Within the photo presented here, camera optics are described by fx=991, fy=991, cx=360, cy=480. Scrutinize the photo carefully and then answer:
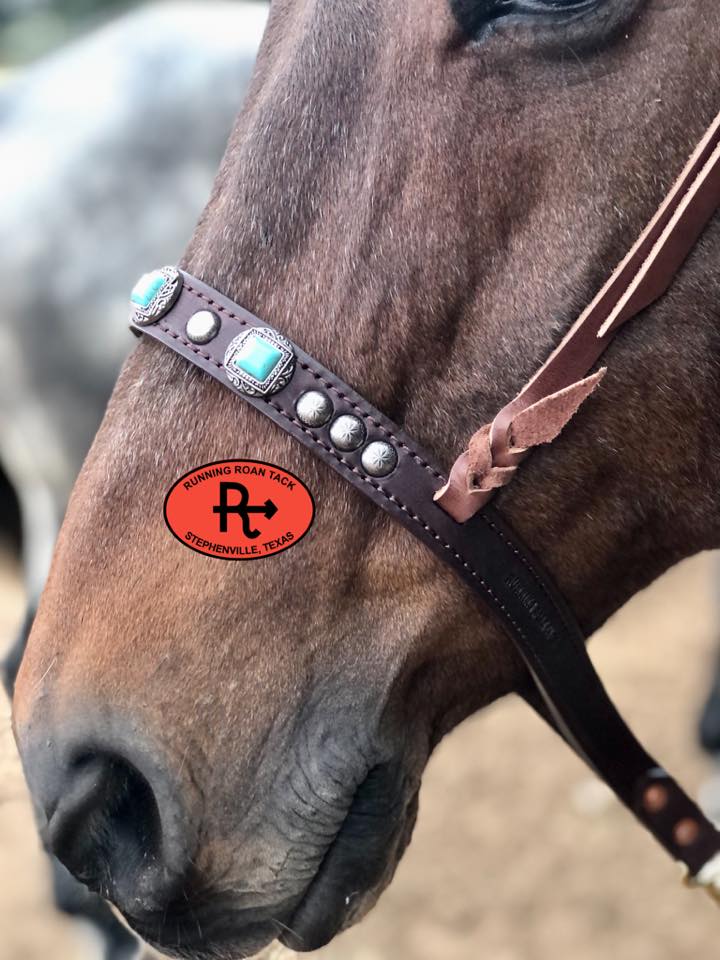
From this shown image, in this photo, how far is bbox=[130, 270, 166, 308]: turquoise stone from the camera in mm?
956

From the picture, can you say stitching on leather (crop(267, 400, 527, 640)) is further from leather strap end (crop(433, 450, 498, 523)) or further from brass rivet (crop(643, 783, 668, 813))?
brass rivet (crop(643, 783, 668, 813))

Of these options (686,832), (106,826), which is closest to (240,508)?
(106,826)

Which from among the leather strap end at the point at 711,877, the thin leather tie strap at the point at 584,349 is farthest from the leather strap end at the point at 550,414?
the leather strap end at the point at 711,877

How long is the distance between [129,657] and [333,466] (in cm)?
26

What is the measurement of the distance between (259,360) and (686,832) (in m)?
0.72

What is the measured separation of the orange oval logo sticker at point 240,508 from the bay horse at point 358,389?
12 millimetres

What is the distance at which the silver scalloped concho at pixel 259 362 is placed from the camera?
90 cm

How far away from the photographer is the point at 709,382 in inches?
37.9

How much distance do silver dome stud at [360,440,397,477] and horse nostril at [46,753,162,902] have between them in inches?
14.1

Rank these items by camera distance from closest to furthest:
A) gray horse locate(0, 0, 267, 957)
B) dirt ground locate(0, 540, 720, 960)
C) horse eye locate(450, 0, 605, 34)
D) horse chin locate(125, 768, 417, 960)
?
1. horse eye locate(450, 0, 605, 34)
2. horse chin locate(125, 768, 417, 960)
3. gray horse locate(0, 0, 267, 957)
4. dirt ground locate(0, 540, 720, 960)

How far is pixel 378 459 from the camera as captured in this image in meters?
0.91

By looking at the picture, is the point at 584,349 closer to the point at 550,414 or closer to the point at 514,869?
the point at 550,414

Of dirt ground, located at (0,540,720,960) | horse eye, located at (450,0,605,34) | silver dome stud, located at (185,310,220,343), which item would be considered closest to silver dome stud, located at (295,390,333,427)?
silver dome stud, located at (185,310,220,343)

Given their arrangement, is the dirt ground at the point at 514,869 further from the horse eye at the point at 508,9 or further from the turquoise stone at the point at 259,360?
the horse eye at the point at 508,9
